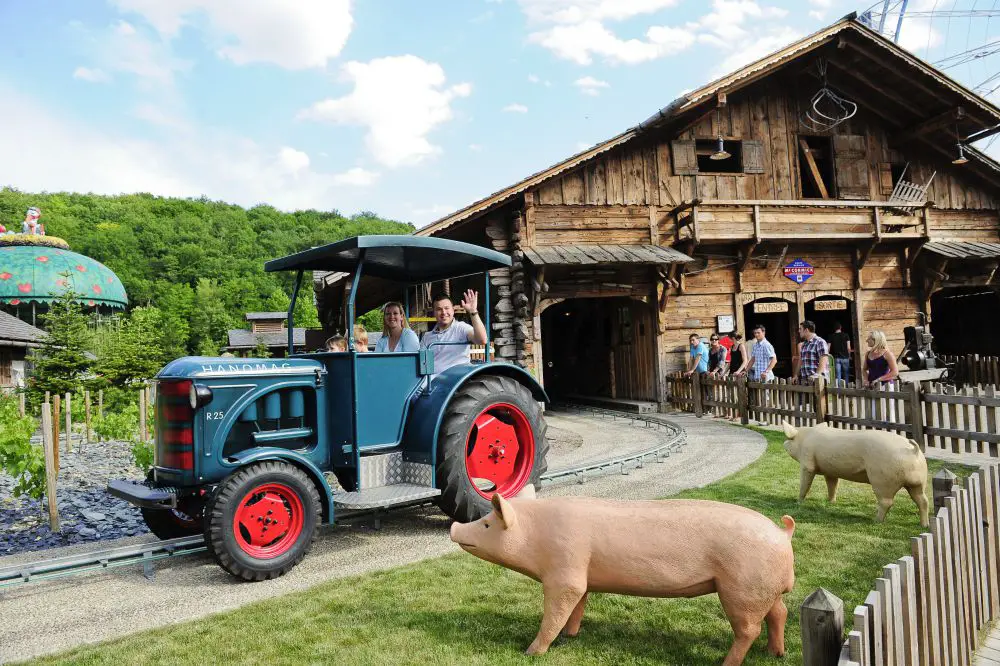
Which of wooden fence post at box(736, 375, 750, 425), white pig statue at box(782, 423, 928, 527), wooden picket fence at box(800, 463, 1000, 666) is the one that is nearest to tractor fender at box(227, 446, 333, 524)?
wooden picket fence at box(800, 463, 1000, 666)

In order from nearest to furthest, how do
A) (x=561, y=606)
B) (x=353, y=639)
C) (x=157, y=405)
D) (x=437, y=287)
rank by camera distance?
(x=561, y=606) < (x=353, y=639) < (x=157, y=405) < (x=437, y=287)

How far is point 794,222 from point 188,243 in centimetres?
6160

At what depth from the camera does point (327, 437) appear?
17.0ft

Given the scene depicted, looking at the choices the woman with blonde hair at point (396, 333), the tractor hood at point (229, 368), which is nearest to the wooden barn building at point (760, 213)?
the woman with blonde hair at point (396, 333)

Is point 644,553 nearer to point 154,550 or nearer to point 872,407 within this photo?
point 154,550

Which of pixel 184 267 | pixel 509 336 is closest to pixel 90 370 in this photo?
pixel 509 336

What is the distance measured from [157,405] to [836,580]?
15.8 feet

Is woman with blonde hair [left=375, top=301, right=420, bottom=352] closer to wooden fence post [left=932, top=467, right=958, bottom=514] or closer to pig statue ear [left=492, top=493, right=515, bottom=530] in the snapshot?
pig statue ear [left=492, top=493, right=515, bottom=530]

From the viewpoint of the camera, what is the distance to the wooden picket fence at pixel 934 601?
2094 millimetres

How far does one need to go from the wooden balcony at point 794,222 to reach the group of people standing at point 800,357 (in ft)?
7.41

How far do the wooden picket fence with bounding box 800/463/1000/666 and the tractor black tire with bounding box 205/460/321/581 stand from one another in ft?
11.0

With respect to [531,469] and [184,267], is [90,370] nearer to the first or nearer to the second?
[531,469]

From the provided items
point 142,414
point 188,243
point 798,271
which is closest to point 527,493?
point 142,414

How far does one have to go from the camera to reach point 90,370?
816 inches
